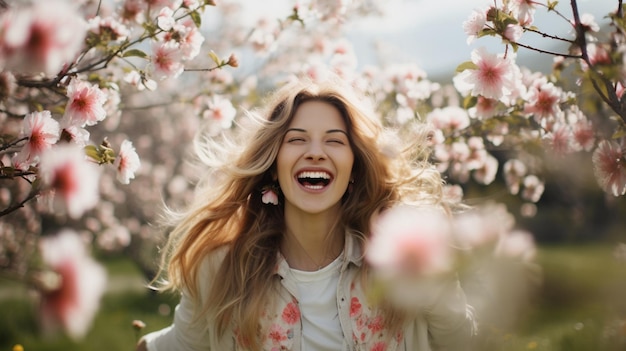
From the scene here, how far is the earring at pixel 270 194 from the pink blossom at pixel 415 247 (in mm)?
1317

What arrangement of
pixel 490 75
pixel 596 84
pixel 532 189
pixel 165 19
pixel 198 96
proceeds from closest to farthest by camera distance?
pixel 596 84
pixel 490 75
pixel 165 19
pixel 198 96
pixel 532 189

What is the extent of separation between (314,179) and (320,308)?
1.38 ft

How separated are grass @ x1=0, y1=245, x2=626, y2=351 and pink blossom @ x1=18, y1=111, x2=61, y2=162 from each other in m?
0.41

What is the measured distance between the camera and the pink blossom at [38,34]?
90cm

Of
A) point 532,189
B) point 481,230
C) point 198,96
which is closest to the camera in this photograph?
point 481,230

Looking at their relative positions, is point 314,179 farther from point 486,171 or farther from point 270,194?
point 486,171

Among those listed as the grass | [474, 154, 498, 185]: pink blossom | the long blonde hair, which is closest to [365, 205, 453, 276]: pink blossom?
the grass

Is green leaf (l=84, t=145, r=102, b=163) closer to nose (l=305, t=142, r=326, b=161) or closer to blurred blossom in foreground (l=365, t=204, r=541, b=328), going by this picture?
nose (l=305, t=142, r=326, b=161)

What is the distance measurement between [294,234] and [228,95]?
1206mm

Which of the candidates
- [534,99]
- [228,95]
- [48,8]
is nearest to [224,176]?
[228,95]

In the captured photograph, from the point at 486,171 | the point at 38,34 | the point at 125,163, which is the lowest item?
the point at 486,171

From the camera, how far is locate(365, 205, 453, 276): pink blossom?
815mm

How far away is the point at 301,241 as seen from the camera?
2.11 m

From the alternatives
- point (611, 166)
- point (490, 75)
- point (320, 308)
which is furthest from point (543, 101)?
point (320, 308)
